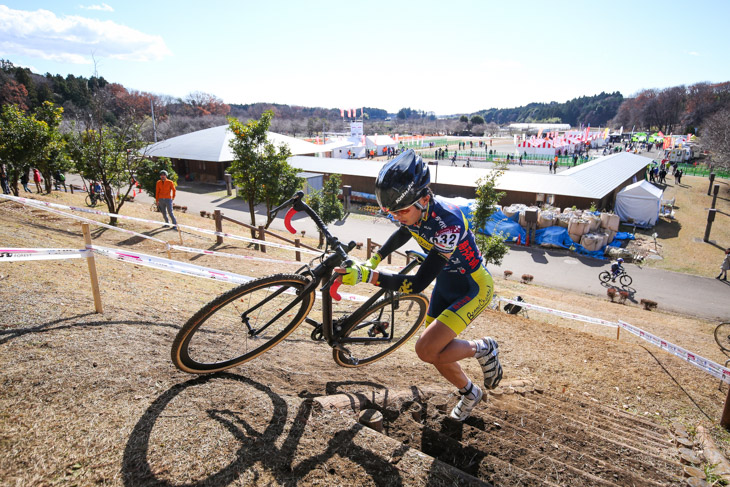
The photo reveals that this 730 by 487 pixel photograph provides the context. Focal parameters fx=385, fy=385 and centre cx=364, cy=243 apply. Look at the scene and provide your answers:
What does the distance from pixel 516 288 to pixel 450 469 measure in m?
15.4

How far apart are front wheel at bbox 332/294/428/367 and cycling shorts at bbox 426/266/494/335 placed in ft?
1.88

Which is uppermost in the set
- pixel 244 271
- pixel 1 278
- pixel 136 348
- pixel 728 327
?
pixel 1 278

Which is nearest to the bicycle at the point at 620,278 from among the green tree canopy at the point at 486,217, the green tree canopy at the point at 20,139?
the green tree canopy at the point at 486,217

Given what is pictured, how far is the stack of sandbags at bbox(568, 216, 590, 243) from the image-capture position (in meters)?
25.3

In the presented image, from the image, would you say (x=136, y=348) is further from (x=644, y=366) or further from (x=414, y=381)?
(x=644, y=366)

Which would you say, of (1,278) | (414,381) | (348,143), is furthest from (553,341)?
(348,143)

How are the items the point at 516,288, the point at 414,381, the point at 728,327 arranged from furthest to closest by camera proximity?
the point at 516,288 → the point at 728,327 → the point at 414,381

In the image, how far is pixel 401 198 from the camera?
3.68 m

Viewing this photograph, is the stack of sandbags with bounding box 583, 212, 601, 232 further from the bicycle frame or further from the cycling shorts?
the bicycle frame

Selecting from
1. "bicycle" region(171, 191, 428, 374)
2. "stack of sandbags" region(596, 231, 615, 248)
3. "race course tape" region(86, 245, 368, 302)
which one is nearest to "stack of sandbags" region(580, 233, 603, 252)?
"stack of sandbags" region(596, 231, 615, 248)

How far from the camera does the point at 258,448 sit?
9.89 feet

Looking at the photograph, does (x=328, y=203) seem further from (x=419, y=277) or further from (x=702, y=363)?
(x=419, y=277)

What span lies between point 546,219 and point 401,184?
26.2 metres

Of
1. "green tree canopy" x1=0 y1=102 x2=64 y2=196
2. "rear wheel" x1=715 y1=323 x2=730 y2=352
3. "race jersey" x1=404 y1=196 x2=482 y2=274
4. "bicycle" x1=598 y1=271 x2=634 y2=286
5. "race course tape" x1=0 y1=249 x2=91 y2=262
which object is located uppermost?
"green tree canopy" x1=0 y1=102 x2=64 y2=196
